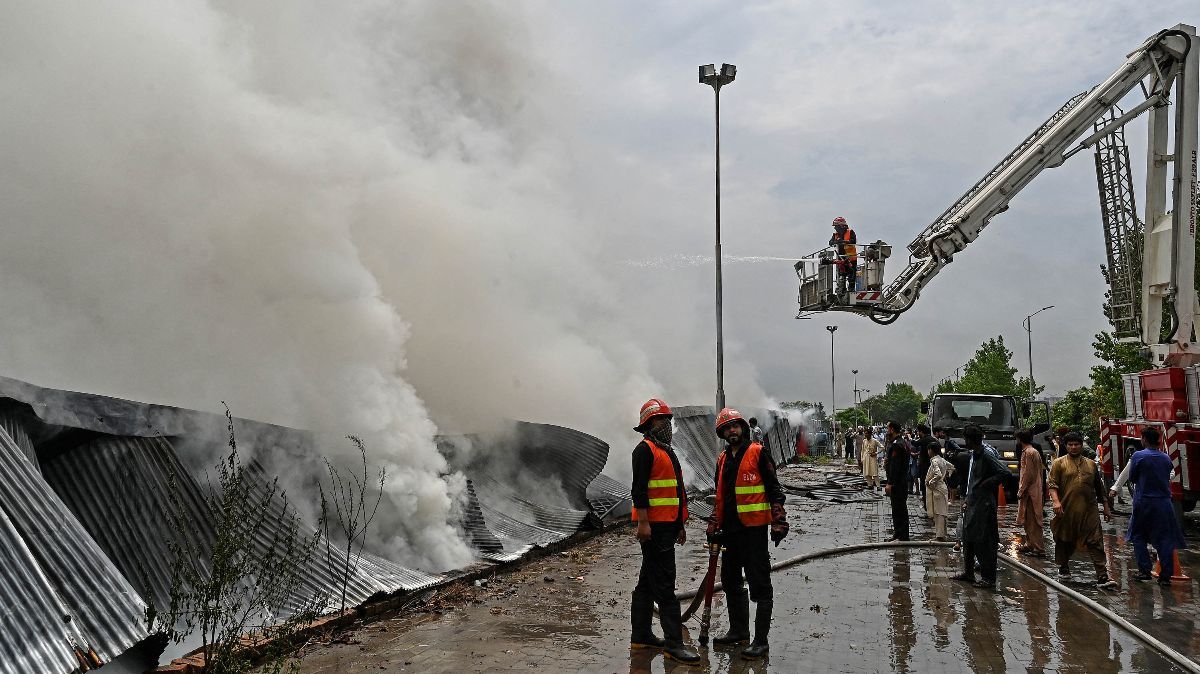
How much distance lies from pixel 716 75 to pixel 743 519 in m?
11.9

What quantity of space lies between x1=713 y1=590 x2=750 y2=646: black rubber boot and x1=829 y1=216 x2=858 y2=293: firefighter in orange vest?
361 inches

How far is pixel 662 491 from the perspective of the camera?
597 cm

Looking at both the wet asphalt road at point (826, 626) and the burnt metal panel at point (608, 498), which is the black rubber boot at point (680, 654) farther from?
the burnt metal panel at point (608, 498)

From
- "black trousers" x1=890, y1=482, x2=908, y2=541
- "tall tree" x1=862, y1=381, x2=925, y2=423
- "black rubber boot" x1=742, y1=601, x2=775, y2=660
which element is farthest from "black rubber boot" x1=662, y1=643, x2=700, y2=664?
"tall tree" x1=862, y1=381, x2=925, y2=423

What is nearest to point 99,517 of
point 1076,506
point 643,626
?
point 643,626

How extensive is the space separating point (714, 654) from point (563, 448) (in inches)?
242

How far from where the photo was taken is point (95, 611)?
15.4 feet

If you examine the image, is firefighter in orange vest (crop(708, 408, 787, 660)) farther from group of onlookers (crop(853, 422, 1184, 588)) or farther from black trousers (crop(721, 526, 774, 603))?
group of onlookers (crop(853, 422, 1184, 588))

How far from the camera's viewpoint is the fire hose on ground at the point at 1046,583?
5.74 meters

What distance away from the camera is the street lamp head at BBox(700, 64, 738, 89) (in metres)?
16.1

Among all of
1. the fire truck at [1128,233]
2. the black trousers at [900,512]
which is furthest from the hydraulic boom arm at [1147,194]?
the black trousers at [900,512]

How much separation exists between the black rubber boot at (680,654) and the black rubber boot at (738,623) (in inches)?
17.9

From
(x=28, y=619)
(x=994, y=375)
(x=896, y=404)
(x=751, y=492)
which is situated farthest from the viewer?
(x=896, y=404)

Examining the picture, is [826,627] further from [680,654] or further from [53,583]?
[53,583]
